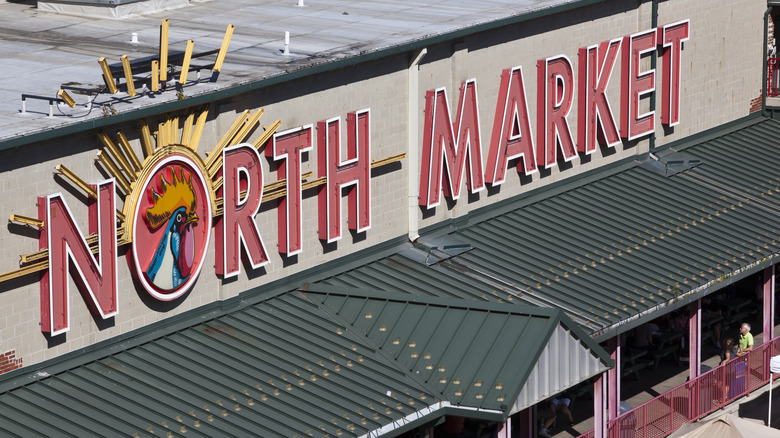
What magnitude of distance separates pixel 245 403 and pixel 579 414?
10833mm

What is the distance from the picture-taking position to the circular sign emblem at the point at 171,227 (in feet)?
76.9

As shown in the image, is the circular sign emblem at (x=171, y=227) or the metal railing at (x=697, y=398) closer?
the circular sign emblem at (x=171, y=227)

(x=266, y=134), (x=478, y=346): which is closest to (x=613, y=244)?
(x=478, y=346)

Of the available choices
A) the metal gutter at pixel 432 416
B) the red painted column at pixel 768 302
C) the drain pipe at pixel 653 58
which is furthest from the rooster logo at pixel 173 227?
the drain pipe at pixel 653 58

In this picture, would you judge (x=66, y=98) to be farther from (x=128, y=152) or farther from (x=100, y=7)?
(x=100, y=7)

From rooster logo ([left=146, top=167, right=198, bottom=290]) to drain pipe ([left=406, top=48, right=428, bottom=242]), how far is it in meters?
6.09

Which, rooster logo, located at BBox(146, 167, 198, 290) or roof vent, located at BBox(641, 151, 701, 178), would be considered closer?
rooster logo, located at BBox(146, 167, 198, 290)

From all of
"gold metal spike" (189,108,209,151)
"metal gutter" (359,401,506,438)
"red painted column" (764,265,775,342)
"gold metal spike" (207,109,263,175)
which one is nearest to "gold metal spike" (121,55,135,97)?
"gold metal spike" (189,108,209,151)

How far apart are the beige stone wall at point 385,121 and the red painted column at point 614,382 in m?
4.28

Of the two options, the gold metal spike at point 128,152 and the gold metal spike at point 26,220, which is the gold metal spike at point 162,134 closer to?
the gold metal spike at point 128,152

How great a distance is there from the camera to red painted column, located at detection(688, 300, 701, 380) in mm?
30375

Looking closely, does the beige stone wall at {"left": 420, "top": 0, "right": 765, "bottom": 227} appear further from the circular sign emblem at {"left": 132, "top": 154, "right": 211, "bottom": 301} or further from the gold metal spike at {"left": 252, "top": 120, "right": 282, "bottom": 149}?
the circular sign emblem at {"left": 132, "top": 154, "right": 211, "bottom": 301}

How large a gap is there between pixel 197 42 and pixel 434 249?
19.8 feet

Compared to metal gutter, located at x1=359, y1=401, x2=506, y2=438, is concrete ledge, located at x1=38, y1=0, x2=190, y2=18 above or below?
above
